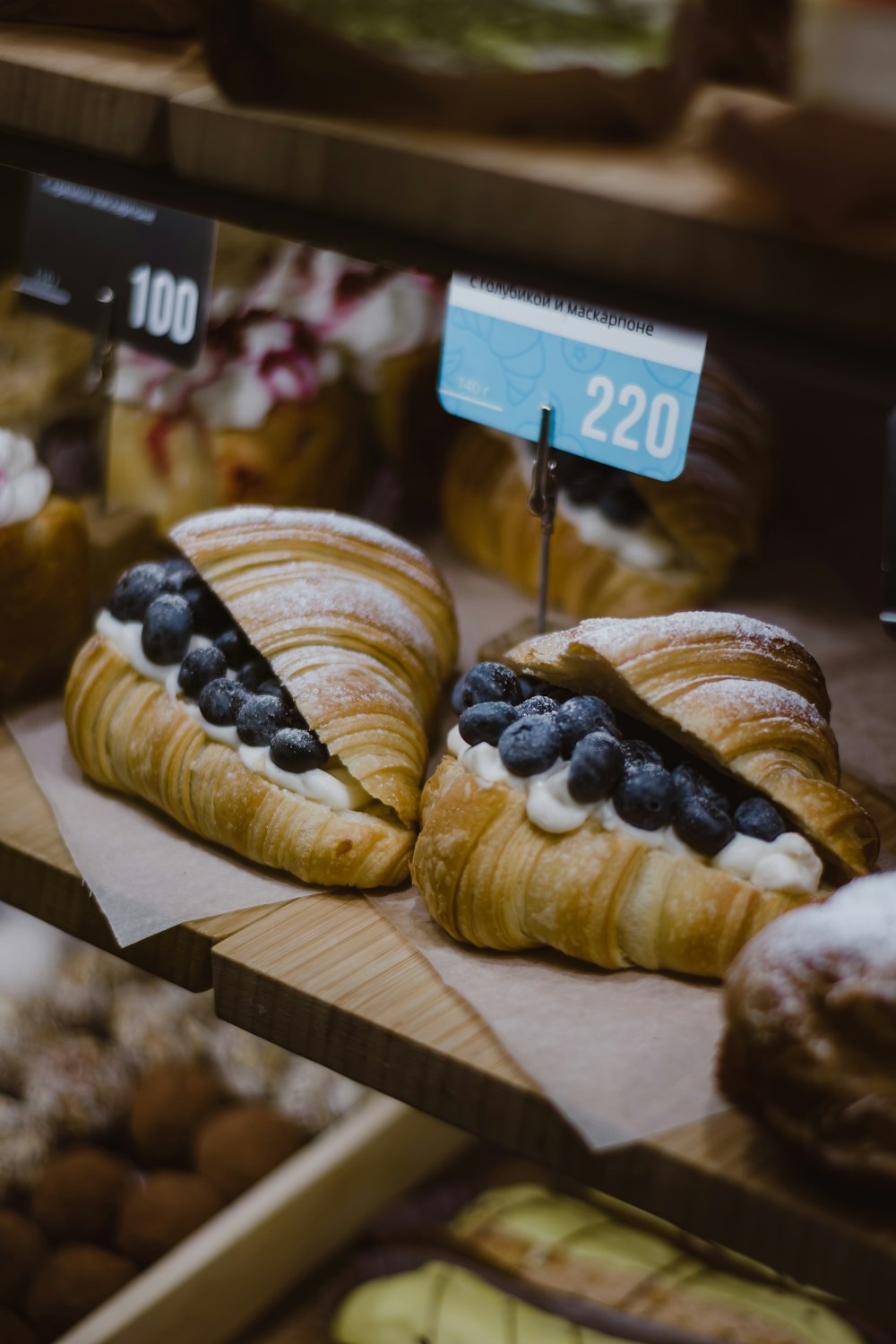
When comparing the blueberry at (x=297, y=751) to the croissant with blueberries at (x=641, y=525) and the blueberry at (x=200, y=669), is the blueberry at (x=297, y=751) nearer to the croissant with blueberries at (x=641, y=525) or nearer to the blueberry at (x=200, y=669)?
the blueberry at (x=200, y=669)

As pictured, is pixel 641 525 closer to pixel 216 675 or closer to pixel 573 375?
pixel 573 375

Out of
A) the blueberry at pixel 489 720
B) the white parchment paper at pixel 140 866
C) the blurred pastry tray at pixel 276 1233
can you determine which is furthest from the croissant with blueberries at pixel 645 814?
the blurred pastry tray at pixel 276 1233

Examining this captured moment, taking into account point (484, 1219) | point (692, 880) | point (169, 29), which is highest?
point (169, 29)

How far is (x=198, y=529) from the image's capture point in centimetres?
150

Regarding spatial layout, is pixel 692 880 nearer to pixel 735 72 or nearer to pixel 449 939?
pixel 449 939

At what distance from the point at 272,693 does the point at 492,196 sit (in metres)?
0.70

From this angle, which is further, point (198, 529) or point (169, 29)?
point (198, 529)

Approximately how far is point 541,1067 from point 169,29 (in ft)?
2.97

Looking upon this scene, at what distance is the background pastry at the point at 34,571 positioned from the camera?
5.31 feet

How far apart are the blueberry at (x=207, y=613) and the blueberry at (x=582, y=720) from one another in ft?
1.42

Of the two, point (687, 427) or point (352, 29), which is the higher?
point (352, 29)

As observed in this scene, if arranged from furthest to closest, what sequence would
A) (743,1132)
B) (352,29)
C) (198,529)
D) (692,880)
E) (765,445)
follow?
1. (765,445)
2. (198,529)
3. (692,880)
4. (743,1132)
5. (352,29)

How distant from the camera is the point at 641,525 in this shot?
74.9 inches

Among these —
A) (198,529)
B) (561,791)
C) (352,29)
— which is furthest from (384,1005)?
(352,29)
